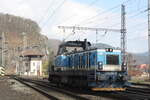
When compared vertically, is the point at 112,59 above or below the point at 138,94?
above

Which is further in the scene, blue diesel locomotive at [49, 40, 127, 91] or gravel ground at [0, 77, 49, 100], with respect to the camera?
blue diesel locomotive at [49, 40, 127, 91]

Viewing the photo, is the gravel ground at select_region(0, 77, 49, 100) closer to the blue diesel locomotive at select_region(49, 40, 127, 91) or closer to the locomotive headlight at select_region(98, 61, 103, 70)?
the blue diesel locomotive at select_region(49, 40, 127, 91)

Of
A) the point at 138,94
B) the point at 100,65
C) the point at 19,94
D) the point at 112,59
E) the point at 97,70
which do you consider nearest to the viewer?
the point at 138,94

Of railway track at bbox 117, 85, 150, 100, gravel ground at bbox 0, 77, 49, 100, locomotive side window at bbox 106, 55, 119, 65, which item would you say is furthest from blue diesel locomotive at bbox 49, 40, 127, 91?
gravel ground at bbox 0, 77, 49, 100

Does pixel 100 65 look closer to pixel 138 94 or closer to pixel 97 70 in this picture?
pixel 97 70

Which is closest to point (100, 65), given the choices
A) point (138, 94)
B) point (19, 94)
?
point (138, 94)

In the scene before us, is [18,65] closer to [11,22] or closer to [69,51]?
[69,51]

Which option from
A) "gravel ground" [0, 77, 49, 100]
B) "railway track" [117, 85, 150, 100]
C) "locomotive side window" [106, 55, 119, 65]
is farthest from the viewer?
"locomotive side window" [106, 55, 119, 65]

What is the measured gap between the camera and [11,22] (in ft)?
588

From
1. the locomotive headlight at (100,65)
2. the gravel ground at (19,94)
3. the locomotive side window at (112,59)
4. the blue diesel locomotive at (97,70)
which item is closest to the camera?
the gravel ground at (19,94)

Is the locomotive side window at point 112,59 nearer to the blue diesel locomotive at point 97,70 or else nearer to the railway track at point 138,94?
the blue diesel locomotive at point 97,70

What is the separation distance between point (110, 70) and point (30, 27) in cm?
15843

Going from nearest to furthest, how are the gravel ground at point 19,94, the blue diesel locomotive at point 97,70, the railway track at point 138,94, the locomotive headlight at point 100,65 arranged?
the railway track at point 138,94 < the gravel ground at point 19,94 < the blue diesel locomotive at point 97,70 < the locomotive headlight at point 100,65

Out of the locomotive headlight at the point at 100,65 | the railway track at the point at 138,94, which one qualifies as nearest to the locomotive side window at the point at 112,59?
the locomotive headlight at the point at 100,65
